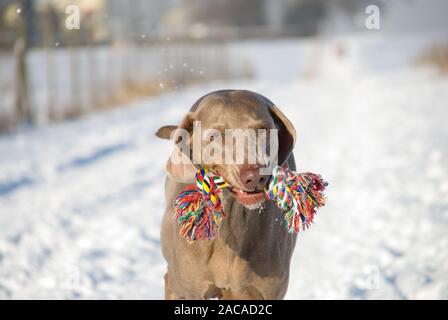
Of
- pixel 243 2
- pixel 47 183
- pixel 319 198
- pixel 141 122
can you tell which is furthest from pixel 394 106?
pixel 243 2

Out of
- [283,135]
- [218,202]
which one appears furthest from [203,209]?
[283,135]

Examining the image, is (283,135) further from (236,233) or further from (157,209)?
(157,209)

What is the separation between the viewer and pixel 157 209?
6797 mm

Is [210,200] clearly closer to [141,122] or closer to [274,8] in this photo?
[141,122]

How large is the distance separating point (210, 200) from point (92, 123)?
37.5 ft

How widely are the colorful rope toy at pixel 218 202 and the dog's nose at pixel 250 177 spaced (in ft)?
0.60

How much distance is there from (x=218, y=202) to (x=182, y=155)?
263 mm

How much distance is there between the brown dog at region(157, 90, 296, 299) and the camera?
8.55 ft

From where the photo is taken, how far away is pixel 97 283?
465cm

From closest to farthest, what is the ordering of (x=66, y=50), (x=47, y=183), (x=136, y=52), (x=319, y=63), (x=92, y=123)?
(x=47, y=183) → (x=92, y=123) → (x=66, y=50) → (x=136, y=52) → (x=319, y=63)

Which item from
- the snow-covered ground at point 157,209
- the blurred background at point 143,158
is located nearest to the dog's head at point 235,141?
the blurred background at point 143,158

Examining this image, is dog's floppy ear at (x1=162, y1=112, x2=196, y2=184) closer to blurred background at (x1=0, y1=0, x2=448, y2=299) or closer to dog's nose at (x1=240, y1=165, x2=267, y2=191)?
dog's nose at (x1=240, y1=165, x2=267, y2=191)

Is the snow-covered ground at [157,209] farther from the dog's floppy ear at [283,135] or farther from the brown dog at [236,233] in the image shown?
the dog's floppy ear at [283,135]

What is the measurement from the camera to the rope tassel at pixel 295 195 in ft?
8.75
